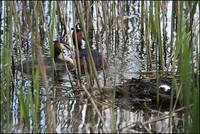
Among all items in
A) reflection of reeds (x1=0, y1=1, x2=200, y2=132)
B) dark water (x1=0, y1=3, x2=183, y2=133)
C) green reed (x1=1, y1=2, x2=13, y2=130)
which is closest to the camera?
reflection of reeds (x1=0, y1=1, x2=200, y2=132)

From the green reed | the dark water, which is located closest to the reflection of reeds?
the green reed

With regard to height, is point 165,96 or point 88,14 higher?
point 88,14

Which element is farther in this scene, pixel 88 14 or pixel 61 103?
pixel 88 14

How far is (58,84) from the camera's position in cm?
620

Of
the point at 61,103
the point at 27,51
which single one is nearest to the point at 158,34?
the point at 61,103

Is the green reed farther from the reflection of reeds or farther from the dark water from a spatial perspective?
the dark water

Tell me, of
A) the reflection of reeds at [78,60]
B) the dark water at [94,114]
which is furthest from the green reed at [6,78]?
the dark water at [94,114]

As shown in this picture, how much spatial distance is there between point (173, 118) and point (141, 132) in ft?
1.31

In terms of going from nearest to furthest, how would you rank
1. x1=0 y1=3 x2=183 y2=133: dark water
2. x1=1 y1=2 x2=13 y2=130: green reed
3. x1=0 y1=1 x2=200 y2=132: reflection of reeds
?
x1=0 y1=1 x2=200 y2=132: reflection of reeds
x1=1 y1=2 x2=13 y2=130: green reed
x1=0 y1=3 x2=183 y2=133: dark water

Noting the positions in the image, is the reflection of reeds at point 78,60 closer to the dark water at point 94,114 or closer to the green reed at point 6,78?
the green reed at point 6,78

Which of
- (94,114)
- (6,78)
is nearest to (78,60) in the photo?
(94,114)

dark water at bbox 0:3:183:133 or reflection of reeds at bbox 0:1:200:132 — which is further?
dark water at bbox 0:3:183:133

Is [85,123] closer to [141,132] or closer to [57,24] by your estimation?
[141,132]

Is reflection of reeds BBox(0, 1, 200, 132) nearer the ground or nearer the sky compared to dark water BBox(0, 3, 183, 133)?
nearer the sky
